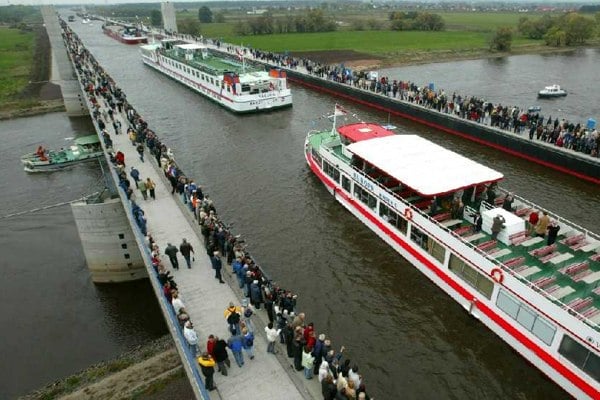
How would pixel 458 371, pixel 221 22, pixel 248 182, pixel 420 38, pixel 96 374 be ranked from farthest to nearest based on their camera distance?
pixel 221 22
pixel 420 38
pixel 248 182
pixel 96 374
pixel 458 371

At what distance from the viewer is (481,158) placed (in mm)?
36000

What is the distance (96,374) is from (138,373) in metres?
2.02

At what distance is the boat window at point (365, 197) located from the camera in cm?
2481

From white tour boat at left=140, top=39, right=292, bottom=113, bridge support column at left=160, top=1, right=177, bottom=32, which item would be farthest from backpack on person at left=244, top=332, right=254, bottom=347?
bridge support column at left=160, top=1, right=177, bottom=32

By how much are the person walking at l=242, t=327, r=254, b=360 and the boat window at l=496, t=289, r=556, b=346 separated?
9.87 meters

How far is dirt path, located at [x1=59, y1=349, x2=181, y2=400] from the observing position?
17.1 metres

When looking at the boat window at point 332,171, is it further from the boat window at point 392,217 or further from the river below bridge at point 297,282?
the boat window at point 392,217

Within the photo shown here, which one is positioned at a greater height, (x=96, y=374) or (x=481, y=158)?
(x=481, y=158)

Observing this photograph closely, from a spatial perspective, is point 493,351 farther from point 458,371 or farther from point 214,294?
point 214,294

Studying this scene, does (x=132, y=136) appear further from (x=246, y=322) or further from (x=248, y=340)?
(x=248, y=340)

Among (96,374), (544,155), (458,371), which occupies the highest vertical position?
(544,155)

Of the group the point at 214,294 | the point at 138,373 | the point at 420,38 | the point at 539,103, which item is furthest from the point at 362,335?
the point at 420,38

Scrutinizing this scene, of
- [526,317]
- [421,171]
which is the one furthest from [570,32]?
[526,317]

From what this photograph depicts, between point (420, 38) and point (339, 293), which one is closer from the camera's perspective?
point (339, 293)
